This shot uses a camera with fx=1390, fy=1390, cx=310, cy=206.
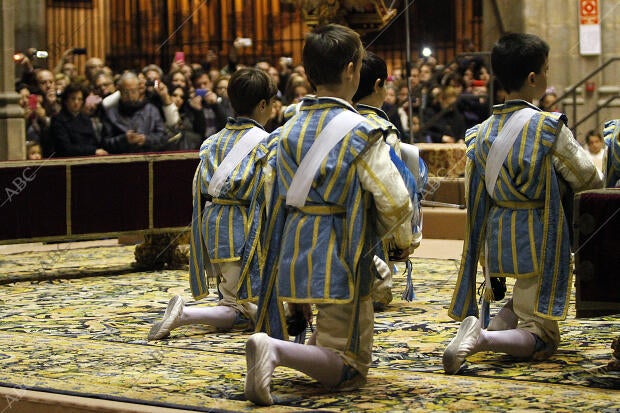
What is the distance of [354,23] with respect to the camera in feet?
42.2

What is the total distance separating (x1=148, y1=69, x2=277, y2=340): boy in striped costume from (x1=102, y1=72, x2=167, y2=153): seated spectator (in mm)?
3790

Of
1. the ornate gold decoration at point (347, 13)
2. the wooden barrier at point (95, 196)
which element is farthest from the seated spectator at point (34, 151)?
the ornate gold decoration at point (347, 13)

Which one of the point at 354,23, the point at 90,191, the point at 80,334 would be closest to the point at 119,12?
the point at 354,23

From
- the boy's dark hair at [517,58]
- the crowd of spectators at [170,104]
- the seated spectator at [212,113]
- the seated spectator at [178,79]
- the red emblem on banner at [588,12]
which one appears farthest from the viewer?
the red emblem on banner at [588,12]

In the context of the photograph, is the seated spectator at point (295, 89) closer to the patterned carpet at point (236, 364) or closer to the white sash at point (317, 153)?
the patterned carpet at point (236, 364)

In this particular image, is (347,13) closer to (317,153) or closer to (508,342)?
(508,342)

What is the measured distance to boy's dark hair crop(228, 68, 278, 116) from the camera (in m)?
6.82

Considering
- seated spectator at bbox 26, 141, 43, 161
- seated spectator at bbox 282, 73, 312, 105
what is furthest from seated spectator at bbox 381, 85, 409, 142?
seated spectator at bbox 26, 141, 43, 161

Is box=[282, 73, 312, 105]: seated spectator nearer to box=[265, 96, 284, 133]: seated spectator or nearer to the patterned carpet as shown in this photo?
box=[265, 96, 284, 133]: seated spectator

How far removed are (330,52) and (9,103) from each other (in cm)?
728

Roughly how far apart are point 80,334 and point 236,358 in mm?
1199

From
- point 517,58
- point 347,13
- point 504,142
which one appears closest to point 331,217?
point 504,142

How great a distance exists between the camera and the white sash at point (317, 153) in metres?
5.13

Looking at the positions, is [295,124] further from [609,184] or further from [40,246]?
[40,246]
